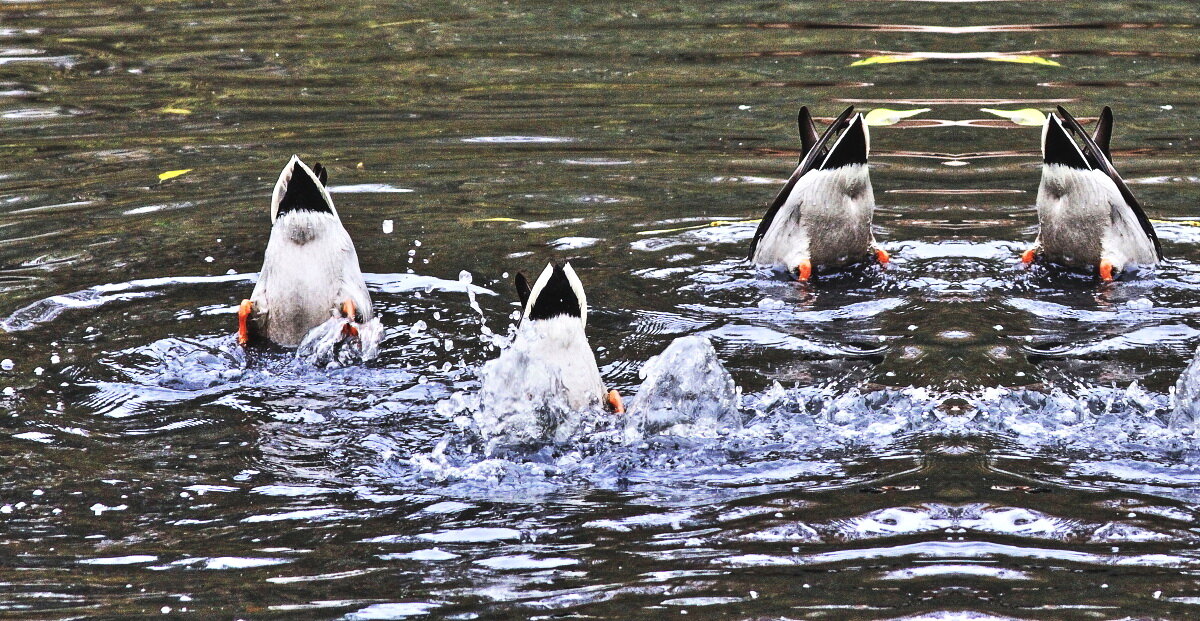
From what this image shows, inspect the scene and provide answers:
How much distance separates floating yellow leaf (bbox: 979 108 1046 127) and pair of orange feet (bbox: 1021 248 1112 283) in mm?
2278

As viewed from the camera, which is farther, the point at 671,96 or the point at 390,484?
the point at 671,96

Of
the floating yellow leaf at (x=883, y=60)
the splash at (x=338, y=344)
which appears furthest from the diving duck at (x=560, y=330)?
the floating yellow leaf at (x=883, y=60)

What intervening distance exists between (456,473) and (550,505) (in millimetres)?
486

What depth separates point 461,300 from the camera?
7598mm

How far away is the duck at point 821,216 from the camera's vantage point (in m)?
8.24

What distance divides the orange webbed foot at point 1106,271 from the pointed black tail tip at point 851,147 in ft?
4.69

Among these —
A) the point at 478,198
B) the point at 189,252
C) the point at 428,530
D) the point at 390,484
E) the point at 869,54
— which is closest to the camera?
the point at 428,530

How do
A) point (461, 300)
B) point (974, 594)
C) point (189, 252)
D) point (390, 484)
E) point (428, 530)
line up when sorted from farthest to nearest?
point (189, 252), point (461, 300), point (390, 484), point (428, 530), point (974, 594)

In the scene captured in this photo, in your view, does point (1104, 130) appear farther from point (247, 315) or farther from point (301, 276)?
point (247, 315)

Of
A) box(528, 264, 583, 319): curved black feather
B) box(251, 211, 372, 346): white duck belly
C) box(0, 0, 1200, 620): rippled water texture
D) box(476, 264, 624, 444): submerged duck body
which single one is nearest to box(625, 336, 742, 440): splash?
box(0, 0, 1200, 620): rippled water texture

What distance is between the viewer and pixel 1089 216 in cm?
820

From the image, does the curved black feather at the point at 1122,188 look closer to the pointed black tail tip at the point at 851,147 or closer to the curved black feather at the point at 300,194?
the pointed black tail tip at the point at 851,147

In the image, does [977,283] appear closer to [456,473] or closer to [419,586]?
[456,473]

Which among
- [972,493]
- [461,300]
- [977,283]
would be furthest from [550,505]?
[977,283]
